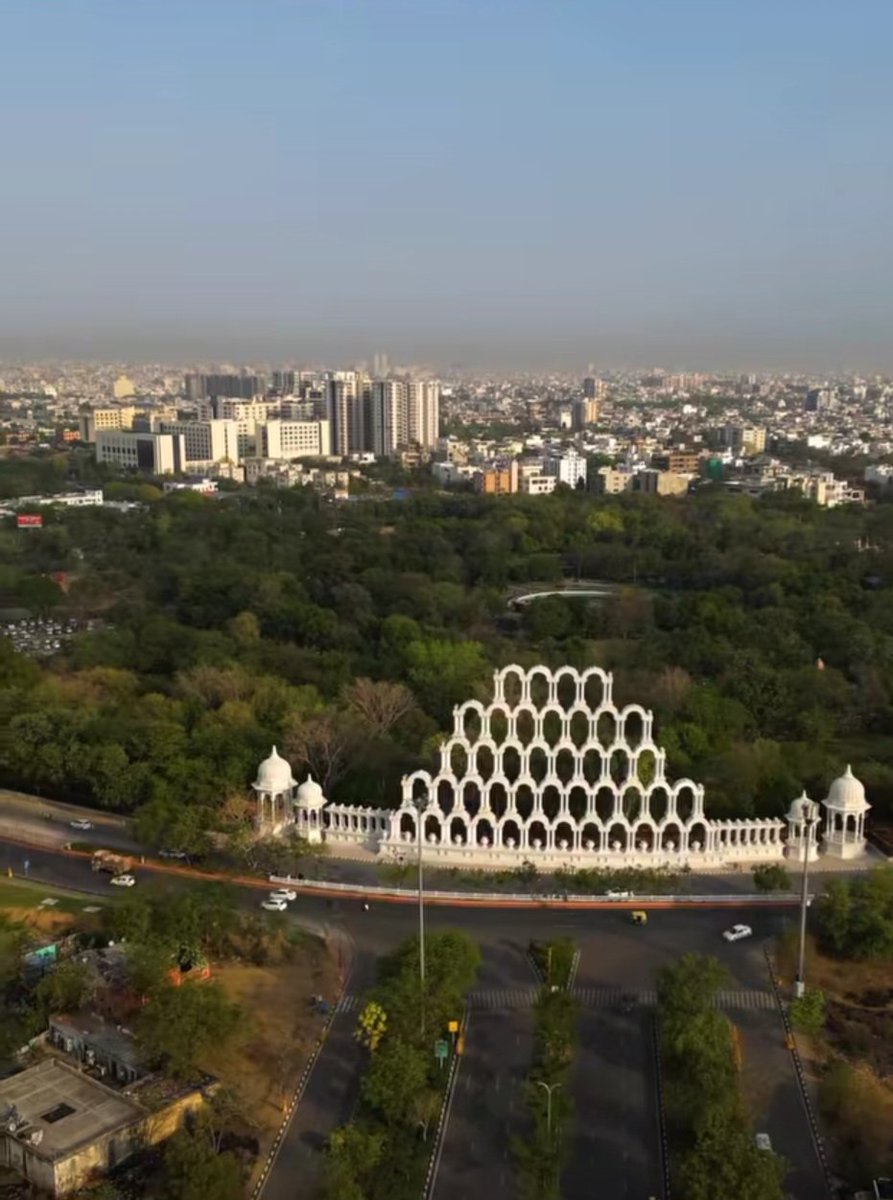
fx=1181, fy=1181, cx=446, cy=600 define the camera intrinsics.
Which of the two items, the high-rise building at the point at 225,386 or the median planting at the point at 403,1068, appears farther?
the high-rise building at the point at 225,386

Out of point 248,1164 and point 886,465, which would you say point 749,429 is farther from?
point 248,1164

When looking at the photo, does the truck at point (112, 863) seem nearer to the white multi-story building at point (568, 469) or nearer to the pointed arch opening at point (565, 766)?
the pointed arch opening at point (565, 766)

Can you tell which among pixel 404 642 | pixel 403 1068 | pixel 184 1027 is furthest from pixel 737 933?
pixel 404 642

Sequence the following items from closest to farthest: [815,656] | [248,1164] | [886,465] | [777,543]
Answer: [248,1164] → [815,656] → [777,543] → [886,465]

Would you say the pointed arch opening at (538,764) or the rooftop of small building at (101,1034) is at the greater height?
the pointed arch opening at (538,764)

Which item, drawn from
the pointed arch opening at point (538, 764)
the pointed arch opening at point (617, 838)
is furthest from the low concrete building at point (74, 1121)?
the pointed arch opening at point (538, 764)

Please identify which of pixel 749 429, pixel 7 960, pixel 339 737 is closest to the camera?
pixel 7 960

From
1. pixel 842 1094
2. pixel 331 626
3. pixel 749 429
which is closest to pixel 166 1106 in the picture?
pixel 842 1094
